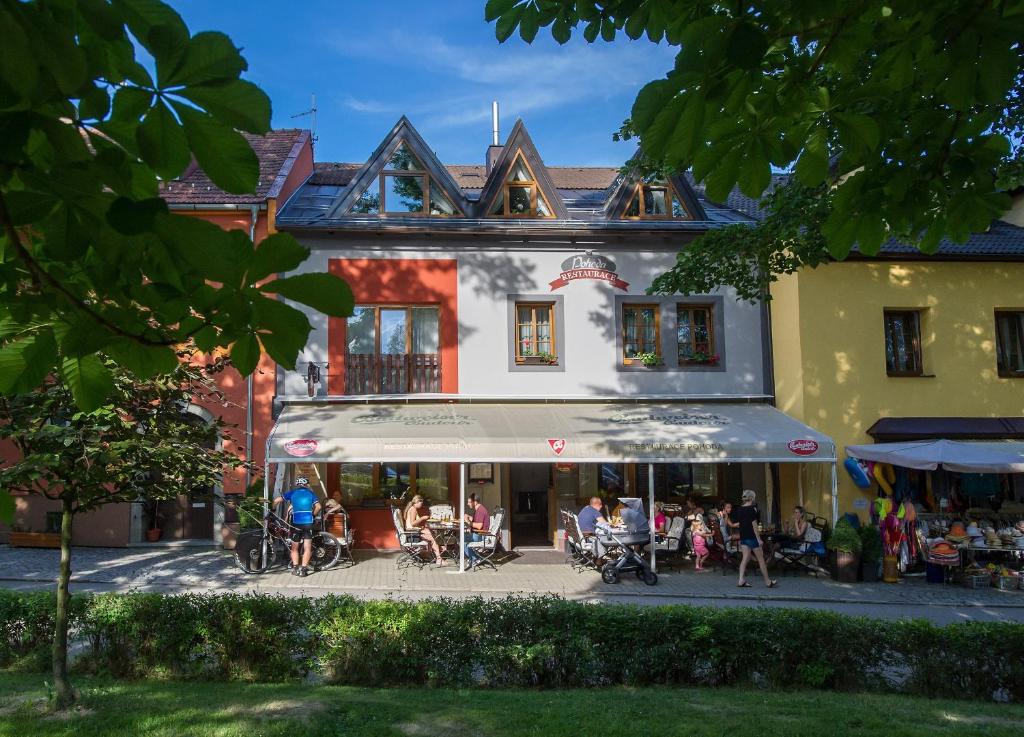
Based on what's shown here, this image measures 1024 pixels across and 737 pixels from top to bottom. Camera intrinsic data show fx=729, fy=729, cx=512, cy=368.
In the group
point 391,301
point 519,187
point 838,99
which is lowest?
point 838,99

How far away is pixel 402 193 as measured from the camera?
15.7 m

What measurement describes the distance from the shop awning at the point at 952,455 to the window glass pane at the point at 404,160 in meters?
10.6

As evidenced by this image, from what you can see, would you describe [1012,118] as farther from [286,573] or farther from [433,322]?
[286,573]

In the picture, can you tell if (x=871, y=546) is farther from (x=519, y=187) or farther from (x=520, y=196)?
(x=519, y=187)

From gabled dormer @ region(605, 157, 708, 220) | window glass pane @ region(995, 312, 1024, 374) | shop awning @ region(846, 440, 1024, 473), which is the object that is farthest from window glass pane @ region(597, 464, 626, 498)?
window glass pane @ region(995, 312, 1024, 374)

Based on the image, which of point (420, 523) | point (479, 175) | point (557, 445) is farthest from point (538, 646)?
point (479, 175)

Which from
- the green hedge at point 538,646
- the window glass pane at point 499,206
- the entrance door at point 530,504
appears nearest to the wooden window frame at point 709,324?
the entrance door at point 530,504

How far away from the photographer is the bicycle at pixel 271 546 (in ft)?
41.7

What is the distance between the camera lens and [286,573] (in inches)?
495

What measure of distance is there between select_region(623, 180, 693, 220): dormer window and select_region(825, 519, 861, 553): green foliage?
23.3 feet

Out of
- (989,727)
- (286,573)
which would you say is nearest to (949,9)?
(989,727)

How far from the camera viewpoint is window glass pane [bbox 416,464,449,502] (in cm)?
1551

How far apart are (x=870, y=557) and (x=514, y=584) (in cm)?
623

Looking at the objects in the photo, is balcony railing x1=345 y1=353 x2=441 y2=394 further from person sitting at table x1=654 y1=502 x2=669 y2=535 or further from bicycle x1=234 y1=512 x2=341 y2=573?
person sitting at table x1=654 y1=502 x2=669 y2=535
